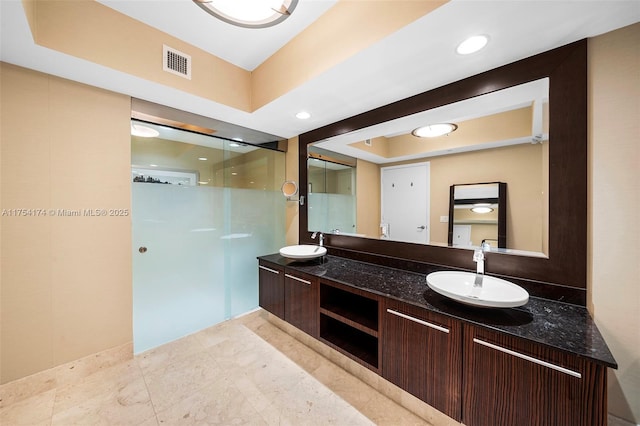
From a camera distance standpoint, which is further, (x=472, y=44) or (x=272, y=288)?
(x=272, y=288)

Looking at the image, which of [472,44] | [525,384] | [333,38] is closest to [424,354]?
[525,384]

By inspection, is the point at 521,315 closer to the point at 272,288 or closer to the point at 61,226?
the point at 272,288

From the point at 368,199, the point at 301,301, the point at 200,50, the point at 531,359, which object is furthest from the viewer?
the point at 368,199

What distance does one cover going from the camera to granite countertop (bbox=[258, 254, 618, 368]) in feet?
3.15

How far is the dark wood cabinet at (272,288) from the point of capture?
2.31 meters

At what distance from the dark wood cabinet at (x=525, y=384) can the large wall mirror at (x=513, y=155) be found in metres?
0.63

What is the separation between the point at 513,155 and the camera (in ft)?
5.12

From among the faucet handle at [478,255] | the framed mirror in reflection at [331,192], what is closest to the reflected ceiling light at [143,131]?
the framed mirror in reflection at [331,192]

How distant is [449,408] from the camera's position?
1.23 meters

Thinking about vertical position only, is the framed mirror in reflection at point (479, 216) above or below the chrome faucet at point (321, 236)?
above

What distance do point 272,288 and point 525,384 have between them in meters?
1.99

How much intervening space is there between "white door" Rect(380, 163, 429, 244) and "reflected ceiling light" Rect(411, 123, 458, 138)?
0.82 feet

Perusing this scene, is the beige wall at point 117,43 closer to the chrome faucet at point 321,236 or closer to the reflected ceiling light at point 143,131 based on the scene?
the reflected ceiling light at point 143,131

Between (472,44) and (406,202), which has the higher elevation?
(472,44)
